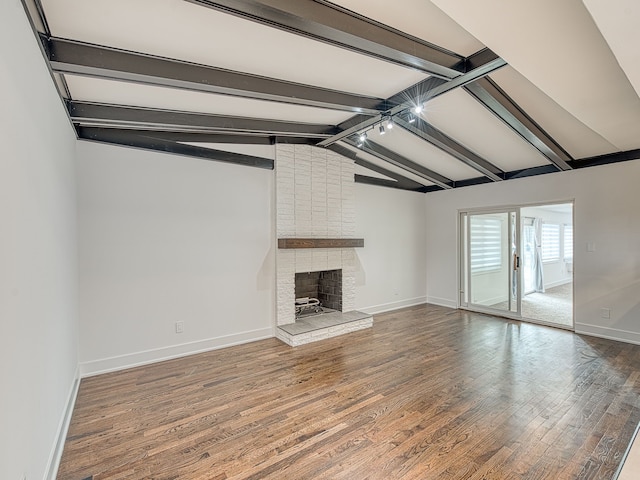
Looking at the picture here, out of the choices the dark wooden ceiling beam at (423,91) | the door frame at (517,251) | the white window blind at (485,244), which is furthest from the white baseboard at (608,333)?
the dark wooden ceiling beam at (423,91)

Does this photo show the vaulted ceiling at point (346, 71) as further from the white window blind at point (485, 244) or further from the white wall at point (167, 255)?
the white window blind at point (485, 244)

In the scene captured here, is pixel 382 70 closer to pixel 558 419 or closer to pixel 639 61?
pixel 639 61

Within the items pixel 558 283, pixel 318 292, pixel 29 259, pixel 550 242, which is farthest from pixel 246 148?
pixel 558 283

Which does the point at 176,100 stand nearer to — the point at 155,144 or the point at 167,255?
the point at 155,144

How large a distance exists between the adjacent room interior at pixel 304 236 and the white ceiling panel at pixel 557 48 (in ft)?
0.06

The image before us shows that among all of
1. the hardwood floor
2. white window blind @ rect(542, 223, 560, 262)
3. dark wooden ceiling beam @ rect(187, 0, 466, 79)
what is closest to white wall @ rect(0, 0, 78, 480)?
the hardwood floor

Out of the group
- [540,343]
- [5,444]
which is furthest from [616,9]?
[540,343]

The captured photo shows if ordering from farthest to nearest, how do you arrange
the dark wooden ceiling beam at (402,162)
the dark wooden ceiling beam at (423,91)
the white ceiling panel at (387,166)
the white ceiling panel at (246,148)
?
1. the white ceiling panel at (387,166)
2. the dark wooden ceiling beam at (402,162)
3. the white ceiling panel at (246,148)
4. the dark wooden ceiling beam at (423,91)

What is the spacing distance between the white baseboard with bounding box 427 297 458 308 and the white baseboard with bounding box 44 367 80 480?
626 cm

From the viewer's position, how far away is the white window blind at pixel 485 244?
587 centimetres

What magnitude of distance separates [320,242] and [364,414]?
104 inches

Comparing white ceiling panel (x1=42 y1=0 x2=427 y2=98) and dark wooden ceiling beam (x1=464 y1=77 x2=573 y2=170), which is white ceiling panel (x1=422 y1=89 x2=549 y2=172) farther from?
white ceiling panel (x1=42 y1=0 x2=427 y2=98)

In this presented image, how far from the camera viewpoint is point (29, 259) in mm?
1650

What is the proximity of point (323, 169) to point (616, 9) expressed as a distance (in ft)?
12.5
